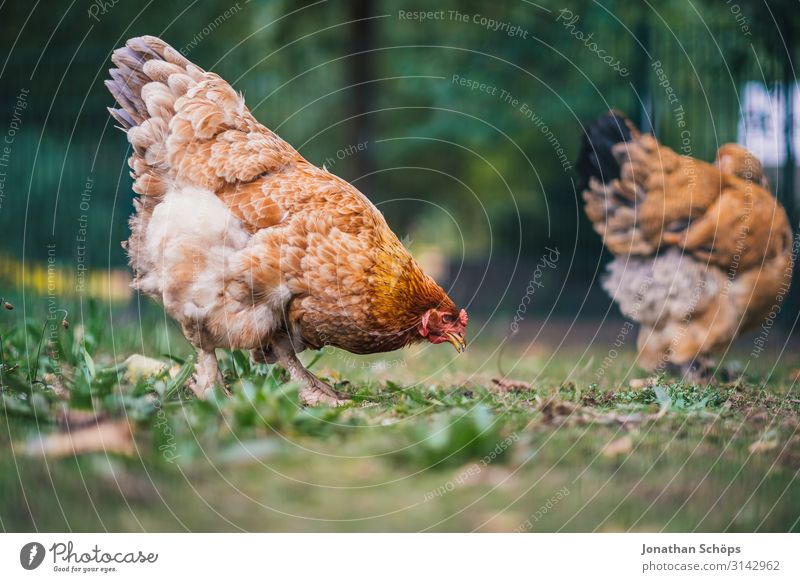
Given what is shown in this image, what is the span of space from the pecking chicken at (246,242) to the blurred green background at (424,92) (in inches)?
49.9

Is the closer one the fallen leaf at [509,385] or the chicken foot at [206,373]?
the chicken foot at [206,373]

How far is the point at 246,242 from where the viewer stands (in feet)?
12.7

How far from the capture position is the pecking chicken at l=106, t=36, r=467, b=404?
384 centimetres

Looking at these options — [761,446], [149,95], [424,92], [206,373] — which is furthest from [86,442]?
[424,92]

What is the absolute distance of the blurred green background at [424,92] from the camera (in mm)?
5293

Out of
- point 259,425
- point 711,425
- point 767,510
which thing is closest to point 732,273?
point 711,425

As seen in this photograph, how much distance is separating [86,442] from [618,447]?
2.29m

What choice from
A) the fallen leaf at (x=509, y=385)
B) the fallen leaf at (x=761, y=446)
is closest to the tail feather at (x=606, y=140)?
the fallen leaf at (x=509, y=385)

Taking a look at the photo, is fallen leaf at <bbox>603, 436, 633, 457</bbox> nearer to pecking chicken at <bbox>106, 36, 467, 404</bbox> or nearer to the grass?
the grass

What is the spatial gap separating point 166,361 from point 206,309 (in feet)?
3.53

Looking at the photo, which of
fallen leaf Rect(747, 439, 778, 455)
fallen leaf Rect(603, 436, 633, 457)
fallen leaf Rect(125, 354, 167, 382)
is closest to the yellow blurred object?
fallen leaf Rect(125, 354, 167, 382)

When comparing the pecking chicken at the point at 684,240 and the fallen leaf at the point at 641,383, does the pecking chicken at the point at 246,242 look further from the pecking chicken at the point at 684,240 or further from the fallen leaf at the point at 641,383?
the pecking chicken at the point at 684,240

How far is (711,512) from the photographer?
3.21 meters

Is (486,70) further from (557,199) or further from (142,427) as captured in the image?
(142,427)
